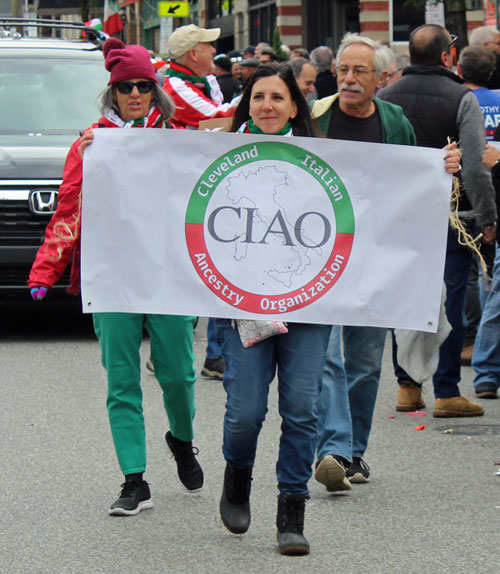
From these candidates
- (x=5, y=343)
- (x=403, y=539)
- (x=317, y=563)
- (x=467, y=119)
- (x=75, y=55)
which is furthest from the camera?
(x=75, y=55)

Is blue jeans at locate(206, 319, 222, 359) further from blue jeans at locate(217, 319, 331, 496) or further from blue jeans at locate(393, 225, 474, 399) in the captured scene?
blue jeans at locate(217, 319, 331, 496)

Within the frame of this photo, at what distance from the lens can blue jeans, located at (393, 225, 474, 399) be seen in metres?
7.62

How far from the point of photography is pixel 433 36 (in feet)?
24.9

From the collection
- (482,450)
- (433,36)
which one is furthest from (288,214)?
(433,36)

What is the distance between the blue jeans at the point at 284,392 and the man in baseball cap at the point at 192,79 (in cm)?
377

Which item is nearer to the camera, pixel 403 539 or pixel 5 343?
pixel 403 539

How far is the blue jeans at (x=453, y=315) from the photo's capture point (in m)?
7.62

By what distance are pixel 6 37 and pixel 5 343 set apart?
3.76 metres

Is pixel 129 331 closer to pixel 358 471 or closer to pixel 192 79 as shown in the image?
pixel 358 471

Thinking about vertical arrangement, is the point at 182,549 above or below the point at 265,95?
below

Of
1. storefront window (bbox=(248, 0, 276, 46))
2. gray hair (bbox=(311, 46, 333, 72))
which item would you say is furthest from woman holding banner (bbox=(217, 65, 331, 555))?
storefront window (bbox=(248, 0, 276, 46))

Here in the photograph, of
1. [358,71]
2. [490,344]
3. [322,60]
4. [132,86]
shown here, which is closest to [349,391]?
[358,71]

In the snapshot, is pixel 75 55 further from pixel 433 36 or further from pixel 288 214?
pixel 288 214

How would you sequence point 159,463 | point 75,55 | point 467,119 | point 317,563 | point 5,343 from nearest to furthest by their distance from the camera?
point 317,563, point 159,463, point 467,119, point 5,343, point 75,55
